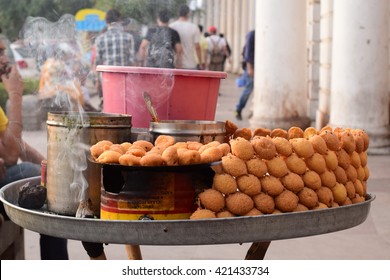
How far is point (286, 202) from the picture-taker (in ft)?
7.86

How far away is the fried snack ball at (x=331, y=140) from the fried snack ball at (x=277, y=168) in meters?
0.21

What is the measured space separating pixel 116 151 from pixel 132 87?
2.04 feet

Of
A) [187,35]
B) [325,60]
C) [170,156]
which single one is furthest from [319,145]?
[325,60]

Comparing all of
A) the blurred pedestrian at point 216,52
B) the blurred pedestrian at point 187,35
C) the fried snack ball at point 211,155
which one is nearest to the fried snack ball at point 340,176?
the fried snack ball at point 211,155

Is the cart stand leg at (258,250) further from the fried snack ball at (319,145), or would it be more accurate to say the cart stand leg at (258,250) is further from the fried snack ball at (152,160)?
the fried snack ball at (152,160)

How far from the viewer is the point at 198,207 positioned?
237 cm

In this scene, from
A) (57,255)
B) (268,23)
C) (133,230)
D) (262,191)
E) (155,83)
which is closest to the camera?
(133,230)

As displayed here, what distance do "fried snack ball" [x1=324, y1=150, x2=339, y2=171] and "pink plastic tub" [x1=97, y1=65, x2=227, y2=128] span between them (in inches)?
23.8

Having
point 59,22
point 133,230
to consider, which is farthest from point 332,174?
point 59,22

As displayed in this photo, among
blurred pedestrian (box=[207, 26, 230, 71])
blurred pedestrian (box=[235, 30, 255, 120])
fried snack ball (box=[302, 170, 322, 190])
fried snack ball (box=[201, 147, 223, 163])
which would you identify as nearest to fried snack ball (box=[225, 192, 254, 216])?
fried snack ball (box=[201, 147, 223, 163])

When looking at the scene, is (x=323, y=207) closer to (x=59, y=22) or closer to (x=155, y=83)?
(x=155, y=83)

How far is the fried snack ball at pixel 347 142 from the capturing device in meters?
2.68

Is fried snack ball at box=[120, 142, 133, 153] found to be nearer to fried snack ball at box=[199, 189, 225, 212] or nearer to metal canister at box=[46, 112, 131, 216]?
metal canister at box=[46, 112, 131, 216]

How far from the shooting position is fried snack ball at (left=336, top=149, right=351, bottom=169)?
8.64 feet
